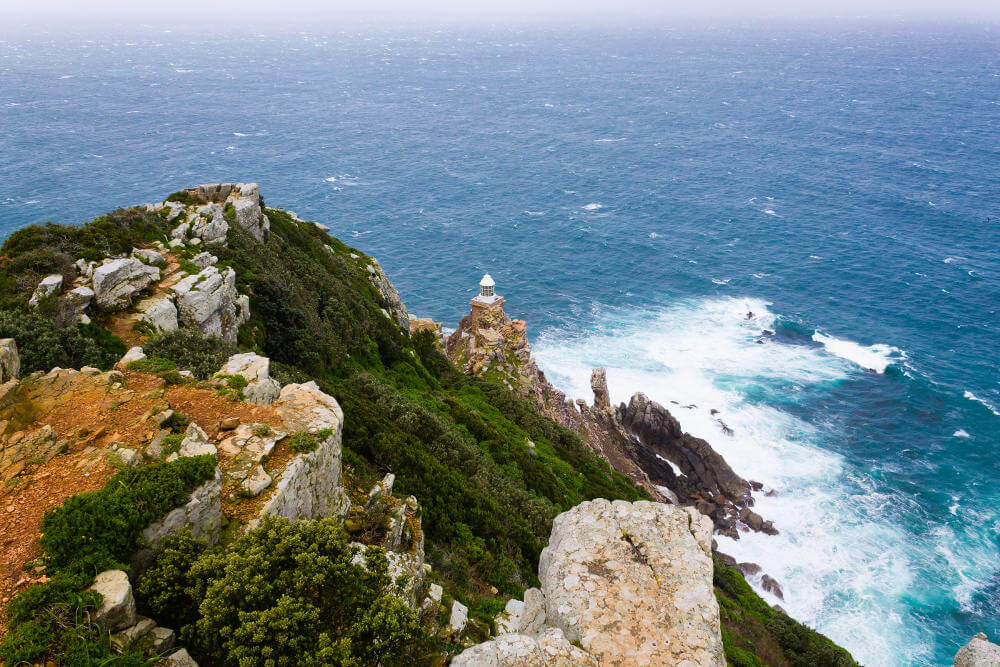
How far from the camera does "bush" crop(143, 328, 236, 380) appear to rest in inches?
749

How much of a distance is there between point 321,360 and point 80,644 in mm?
21875

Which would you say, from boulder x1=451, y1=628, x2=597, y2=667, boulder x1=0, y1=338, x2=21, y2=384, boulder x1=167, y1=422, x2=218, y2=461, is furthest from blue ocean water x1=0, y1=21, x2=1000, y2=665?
boulder x1=0, y1=338, x2=21, y2=384

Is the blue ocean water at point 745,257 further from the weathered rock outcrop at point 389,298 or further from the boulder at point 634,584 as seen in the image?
the boulder at point 634,584

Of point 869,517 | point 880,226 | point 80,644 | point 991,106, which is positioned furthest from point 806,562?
point 991,106

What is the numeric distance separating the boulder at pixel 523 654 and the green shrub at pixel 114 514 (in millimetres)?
6620

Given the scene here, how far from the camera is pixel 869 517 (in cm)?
4984

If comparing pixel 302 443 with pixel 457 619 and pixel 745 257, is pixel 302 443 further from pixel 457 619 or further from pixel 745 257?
pixel 745 257

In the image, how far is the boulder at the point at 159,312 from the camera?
71.0 feet

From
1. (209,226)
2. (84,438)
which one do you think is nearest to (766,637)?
(84,438)

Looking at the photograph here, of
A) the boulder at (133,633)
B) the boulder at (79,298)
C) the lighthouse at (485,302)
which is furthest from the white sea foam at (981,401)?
the boulder at (79,298)

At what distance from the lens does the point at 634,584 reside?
43.9ft

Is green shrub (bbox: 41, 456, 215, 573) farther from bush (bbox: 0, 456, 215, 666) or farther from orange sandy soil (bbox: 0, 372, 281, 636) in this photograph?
orange sandy soil (bbox: 0, 372, 281, 636)

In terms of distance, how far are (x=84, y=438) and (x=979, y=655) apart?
2915 cm

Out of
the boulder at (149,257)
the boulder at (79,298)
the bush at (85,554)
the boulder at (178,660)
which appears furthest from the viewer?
the boulder at (149,257)
